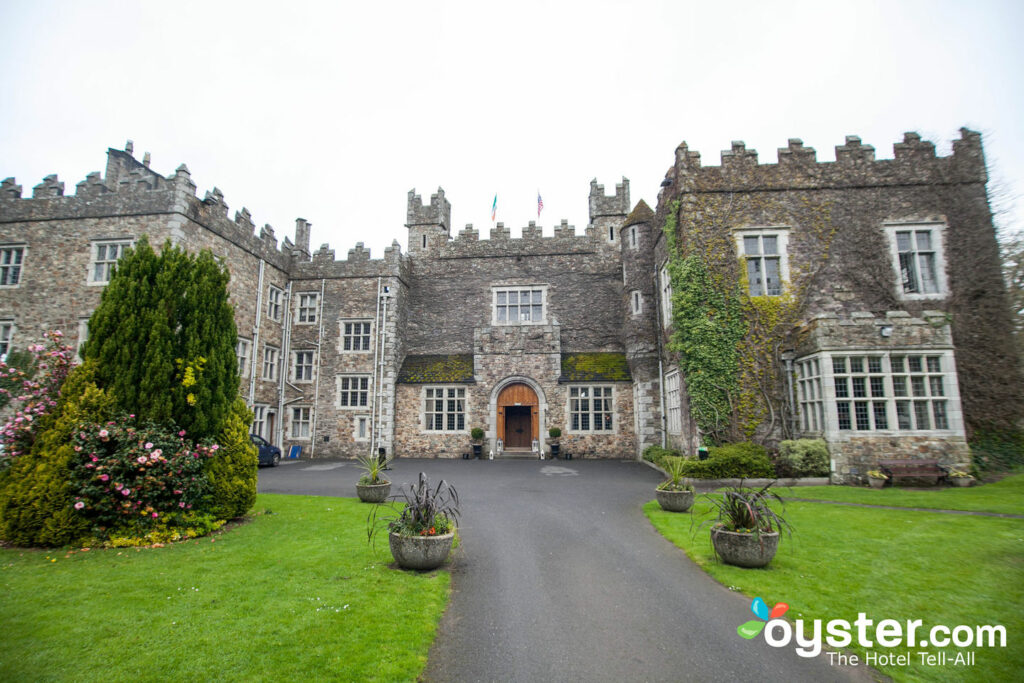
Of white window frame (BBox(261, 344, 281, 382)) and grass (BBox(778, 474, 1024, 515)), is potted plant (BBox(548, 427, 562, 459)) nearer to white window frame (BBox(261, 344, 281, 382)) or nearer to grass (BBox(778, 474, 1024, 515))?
grass (BBox(778, 474, 1024, 515))

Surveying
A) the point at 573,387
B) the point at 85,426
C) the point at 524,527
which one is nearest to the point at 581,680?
the point at 524,527

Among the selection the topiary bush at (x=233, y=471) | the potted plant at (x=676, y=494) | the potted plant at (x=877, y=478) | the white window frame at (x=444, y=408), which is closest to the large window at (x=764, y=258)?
the potted plant at (x=877, y=478)

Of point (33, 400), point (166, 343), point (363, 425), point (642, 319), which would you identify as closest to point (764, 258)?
point (642, 319)

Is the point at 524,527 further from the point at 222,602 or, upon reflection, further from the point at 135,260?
the point at 135,260

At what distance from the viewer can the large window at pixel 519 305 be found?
82.9 ft

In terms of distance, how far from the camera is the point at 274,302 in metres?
24.1

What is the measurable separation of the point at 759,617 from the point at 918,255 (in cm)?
1651

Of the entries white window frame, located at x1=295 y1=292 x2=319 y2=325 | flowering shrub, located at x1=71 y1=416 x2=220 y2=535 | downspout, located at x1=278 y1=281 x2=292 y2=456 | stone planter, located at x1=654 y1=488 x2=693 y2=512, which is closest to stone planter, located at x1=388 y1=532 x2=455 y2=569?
flowering shrub, located at x1=71 y1=416 x2=220 y2=535

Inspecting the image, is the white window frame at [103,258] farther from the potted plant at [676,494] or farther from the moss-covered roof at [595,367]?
the potted plant at [676,494]

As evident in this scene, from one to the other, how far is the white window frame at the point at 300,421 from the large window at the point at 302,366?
1.38 metres

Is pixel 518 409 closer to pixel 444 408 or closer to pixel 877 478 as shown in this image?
pixel 444 408

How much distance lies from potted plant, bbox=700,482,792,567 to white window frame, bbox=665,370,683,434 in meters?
10.2

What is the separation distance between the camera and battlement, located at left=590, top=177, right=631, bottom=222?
1037 inches

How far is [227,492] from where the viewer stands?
962 cm
